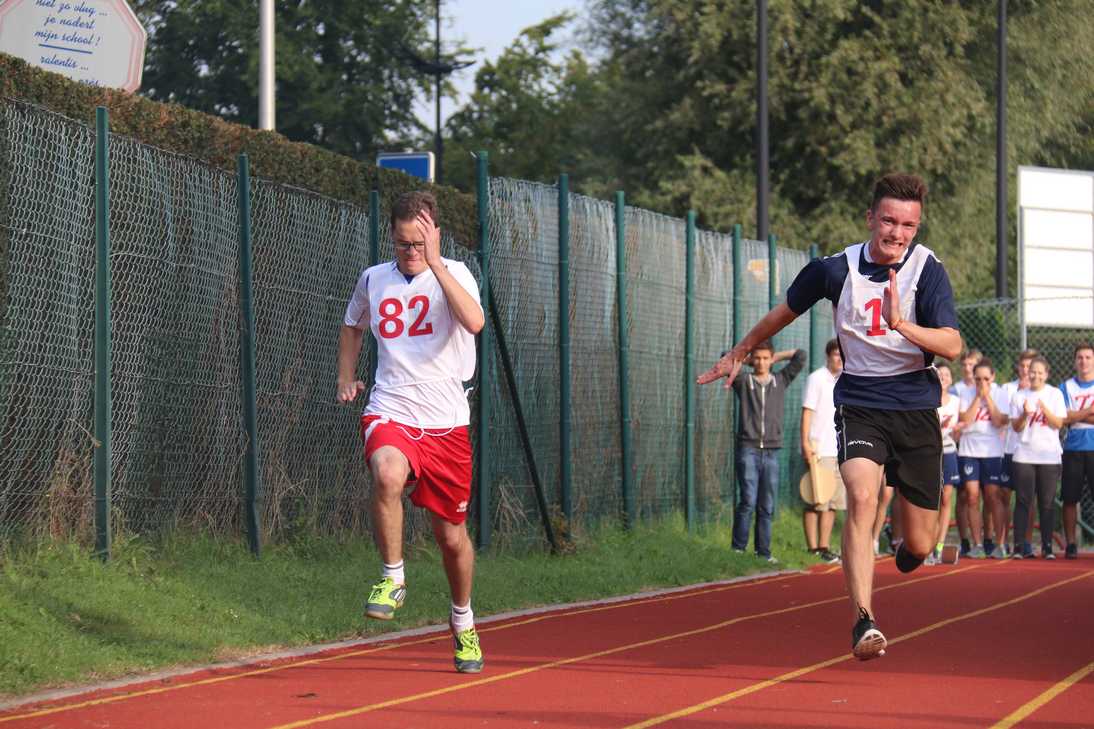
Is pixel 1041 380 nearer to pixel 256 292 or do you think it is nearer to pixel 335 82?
pixel 256 292

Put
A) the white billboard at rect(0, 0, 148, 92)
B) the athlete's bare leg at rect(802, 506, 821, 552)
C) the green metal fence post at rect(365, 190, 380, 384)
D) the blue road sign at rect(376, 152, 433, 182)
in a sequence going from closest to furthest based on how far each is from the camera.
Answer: the white billboard at rect(0, 0, 148, 92), the green metal fence post at rect(365, 190, 380, 384), the blue road sign at rect(376, 152, 433, 182), the athlete's bare leg at rect(802, 506, 821, 552)

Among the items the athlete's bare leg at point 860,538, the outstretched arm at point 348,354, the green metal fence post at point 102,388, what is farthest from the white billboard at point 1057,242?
the outstretched arm at point 348,354

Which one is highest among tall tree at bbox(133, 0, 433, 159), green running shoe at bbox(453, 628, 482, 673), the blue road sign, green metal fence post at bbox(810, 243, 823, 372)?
tall tree at bbox(133, 0, 433, 159)

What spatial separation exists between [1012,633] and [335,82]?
3464cm

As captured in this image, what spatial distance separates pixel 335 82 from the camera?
43500 mm

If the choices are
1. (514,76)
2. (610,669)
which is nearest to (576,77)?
(514,76)

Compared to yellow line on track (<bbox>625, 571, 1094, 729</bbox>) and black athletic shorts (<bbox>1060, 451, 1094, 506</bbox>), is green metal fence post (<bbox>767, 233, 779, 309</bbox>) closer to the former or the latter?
black athletic shorts (<bbox>1060, 451, 1094, 506</bbox>)

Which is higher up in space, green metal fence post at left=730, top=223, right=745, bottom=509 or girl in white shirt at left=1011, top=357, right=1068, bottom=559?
green metal fence post at left=730, top=223, right=745, bottom=509

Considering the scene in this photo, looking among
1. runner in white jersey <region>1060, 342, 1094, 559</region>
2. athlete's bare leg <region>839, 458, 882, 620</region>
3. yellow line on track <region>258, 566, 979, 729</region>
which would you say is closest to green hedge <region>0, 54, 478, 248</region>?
yellow line on track <region>258, 566, 979, 729</region>

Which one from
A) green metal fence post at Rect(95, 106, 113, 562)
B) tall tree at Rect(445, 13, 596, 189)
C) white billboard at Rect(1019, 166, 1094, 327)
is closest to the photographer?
green metal fence post at Rect(95, 106, 113, 562)

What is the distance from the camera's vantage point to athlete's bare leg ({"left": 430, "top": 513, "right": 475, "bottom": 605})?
8.59 meters

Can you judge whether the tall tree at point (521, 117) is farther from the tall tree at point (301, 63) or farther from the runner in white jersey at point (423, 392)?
the runner in white jersey at point (423, 392)

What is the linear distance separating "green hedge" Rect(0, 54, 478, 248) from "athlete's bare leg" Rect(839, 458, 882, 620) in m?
5.02

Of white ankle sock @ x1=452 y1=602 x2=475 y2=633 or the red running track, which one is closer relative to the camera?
the red running track
